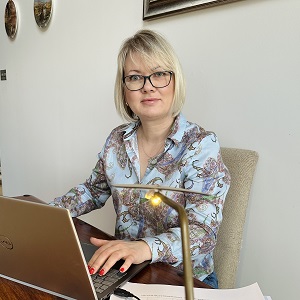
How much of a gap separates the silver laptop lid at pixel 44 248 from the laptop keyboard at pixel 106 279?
0.20 ft

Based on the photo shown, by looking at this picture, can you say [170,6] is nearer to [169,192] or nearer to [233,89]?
[233,89]

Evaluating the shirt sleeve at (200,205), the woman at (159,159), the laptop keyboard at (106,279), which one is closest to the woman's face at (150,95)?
the woman at (159,159)

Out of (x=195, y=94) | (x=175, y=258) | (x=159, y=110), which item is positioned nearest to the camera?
(x=175, y=258)

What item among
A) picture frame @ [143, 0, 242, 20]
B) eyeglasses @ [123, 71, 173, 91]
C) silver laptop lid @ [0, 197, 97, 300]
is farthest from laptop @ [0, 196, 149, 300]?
picture frame @ [143, 0, 242, 20]

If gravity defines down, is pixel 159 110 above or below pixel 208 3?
below

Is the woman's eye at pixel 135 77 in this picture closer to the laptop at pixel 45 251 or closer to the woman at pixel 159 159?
the woman at pixel 159 159

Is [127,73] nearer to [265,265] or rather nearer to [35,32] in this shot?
[265,265]

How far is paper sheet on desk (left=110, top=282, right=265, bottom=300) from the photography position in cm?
64

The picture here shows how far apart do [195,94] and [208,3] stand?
0.34 m

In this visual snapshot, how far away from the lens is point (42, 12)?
2189 mm

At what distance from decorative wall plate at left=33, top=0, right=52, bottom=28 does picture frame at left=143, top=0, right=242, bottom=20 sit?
921 millimetres

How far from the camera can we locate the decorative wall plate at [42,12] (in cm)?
213

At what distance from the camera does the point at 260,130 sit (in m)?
1.15

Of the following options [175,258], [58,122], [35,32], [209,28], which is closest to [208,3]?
[209,28]
